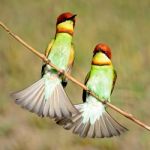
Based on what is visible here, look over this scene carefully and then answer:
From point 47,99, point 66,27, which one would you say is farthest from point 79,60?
point 66,27

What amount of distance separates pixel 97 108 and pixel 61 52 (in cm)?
24

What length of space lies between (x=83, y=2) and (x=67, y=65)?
16.1 feet

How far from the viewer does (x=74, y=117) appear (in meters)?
1.66

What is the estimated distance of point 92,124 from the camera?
1.77 metres

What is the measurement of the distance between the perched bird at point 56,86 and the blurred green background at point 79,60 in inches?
114

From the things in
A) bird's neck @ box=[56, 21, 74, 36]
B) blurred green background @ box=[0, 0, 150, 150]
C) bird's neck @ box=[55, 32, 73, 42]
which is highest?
bird's neck @ box=[56, 21, 74, 36]

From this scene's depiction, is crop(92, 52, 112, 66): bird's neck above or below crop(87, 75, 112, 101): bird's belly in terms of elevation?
above

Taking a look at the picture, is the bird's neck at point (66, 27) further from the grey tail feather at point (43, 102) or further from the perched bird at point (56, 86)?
the grey tail feather at point (43, 102)

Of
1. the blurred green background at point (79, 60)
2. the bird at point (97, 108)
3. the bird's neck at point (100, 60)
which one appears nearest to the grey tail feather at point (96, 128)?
the bird at point (97, 108)

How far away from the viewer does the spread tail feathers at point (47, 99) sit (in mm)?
1536

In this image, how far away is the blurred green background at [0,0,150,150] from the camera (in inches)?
191

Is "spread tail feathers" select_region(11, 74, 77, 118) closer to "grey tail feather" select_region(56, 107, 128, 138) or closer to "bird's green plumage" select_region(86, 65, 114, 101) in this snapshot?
"grey tail feather" select_region(56, 107, 128, 138)

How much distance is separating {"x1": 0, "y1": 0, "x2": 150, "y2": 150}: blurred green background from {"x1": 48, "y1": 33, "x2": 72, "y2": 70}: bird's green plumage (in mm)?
2863

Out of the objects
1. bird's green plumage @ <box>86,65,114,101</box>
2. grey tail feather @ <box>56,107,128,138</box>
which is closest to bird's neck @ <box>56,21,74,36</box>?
grey tail feather @ <box>56,107,128,138</box>
